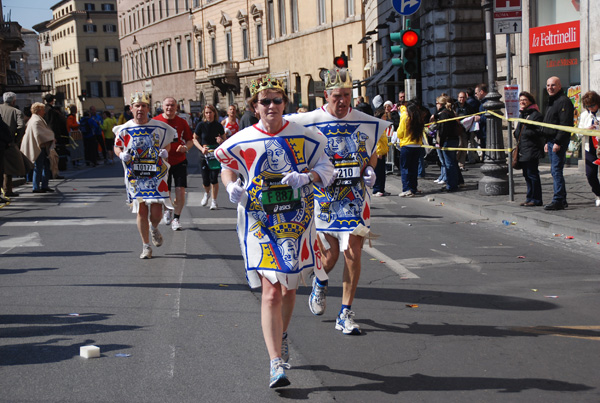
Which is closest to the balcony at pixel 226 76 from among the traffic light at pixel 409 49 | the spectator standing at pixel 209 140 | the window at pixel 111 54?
the traffic light at pixel 409 49

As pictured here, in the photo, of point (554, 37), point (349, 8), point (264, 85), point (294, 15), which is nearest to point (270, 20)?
point (294, 15)

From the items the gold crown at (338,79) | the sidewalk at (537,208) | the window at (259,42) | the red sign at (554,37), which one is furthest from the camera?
the window at (259,42)

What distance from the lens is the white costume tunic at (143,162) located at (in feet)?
32.6

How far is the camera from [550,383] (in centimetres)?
498

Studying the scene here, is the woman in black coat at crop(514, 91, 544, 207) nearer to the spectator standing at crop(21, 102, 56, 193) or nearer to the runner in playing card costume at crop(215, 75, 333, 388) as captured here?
the runner in playing card costume at crop(215, 75, 333, 388)

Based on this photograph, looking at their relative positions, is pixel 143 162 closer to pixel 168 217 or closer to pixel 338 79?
pixel 168 217

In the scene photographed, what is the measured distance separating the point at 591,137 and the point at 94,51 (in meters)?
107

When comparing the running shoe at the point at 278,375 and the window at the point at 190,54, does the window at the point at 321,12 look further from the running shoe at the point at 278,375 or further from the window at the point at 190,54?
the running shoe at the point at 278,375

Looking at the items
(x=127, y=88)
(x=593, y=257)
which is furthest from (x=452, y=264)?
(x=127, y=88)

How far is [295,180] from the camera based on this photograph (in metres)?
5.06

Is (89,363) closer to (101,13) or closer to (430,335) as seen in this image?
(430,335)

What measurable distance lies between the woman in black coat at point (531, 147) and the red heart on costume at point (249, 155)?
8.10m

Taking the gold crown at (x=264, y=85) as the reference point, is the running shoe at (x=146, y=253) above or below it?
below

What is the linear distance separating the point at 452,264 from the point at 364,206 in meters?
2.80
